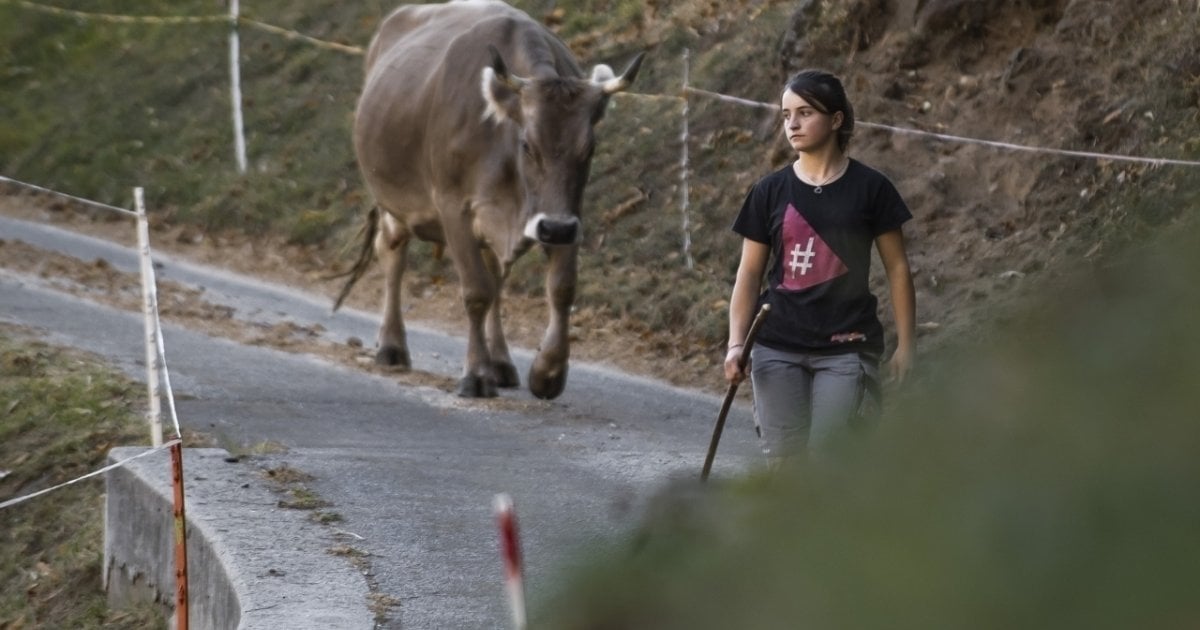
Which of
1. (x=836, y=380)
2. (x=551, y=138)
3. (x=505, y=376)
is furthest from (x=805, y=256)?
(x=505, y=376)

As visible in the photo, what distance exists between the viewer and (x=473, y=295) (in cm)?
929

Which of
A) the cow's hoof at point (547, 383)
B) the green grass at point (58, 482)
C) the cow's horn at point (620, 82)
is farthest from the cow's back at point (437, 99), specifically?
the green grass at point (58, 482)

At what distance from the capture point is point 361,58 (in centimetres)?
1975

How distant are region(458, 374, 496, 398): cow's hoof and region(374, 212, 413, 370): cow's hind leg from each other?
3.92 feet

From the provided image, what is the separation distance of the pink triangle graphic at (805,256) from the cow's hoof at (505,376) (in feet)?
16.4

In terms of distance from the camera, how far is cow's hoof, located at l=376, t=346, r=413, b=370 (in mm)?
10328

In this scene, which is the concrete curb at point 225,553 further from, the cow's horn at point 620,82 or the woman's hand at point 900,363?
the cow's horn at point 620,82

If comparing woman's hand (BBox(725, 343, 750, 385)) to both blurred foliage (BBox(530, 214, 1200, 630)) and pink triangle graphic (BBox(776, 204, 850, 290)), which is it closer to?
pink triangle graphic (BBox(776, 204, 850, 290))

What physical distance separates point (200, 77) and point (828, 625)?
2055cm

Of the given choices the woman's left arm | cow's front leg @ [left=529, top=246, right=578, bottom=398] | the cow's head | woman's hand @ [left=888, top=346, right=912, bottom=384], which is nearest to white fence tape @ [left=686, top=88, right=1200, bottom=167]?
the cow's head

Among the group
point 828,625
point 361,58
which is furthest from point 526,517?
point 361,58

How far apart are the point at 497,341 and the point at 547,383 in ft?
3.23

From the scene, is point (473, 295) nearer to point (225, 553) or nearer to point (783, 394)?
point (225, 553)

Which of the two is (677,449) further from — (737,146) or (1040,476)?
(1040,476)
